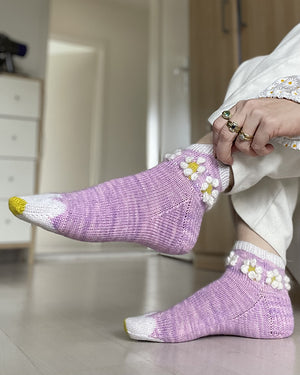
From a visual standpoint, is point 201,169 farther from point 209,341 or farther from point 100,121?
point 100,121

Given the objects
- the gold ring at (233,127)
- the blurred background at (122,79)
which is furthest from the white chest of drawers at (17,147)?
the gold ring at (233,127)

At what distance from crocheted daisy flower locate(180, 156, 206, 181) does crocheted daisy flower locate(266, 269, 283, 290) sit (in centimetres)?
20

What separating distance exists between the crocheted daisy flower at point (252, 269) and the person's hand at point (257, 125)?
169 mm

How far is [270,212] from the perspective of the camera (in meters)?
0.68

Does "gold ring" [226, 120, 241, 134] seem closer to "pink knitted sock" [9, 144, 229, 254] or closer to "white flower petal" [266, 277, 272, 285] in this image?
"pink knitted sock" [9, 144, 229, 254]

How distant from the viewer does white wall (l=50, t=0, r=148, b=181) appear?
3.37 meters

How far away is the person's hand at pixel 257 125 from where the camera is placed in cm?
55

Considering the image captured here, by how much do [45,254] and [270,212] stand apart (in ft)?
6.35

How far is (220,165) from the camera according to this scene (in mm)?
598

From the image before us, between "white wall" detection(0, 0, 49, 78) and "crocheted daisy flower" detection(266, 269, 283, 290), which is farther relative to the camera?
"white wall" detection(0, 0, 49, 78)

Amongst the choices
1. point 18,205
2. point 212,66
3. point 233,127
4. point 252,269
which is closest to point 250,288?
point 252,269

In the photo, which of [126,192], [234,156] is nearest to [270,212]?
[234,156]

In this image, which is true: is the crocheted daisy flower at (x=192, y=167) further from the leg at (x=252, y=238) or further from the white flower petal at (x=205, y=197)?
the leg at (x=252, y=238)

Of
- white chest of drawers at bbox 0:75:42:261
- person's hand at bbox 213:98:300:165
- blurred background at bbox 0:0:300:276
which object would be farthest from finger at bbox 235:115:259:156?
white chest of drawers at bbox 0:75:42:261
